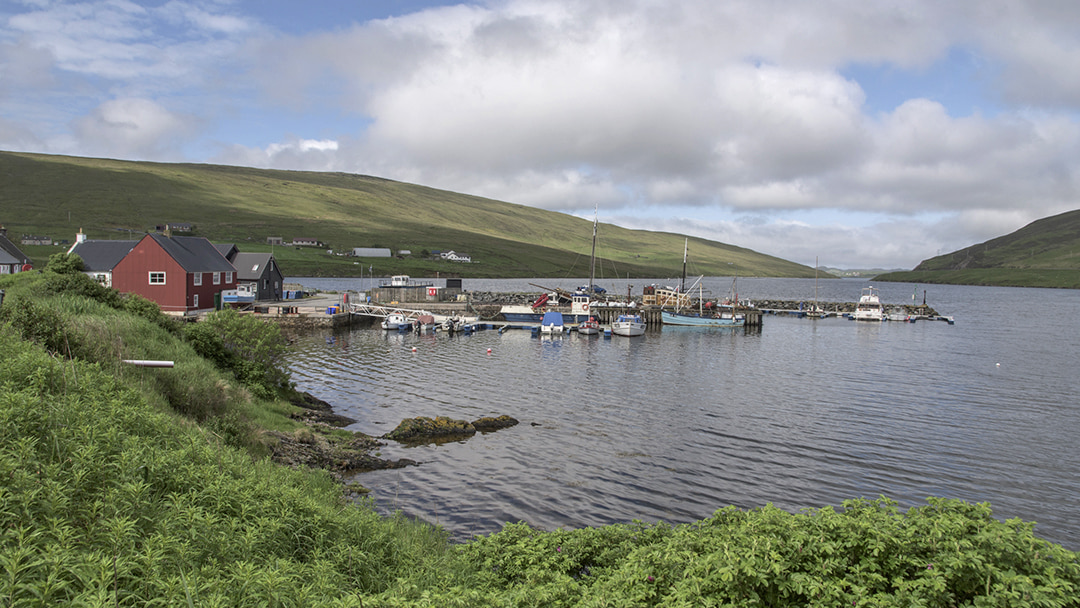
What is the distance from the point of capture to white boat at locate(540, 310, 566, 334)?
2913 inches

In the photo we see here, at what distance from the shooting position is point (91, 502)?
296 inches

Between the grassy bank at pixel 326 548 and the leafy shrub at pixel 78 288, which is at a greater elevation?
the leafy shrub at pixel 78 288

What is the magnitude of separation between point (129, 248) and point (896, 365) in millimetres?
79433

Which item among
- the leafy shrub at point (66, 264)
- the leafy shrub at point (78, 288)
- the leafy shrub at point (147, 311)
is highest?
the leafy shrub at point (66, 264)

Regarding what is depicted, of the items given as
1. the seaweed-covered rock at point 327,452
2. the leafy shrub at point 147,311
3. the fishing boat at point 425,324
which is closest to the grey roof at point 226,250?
the fishing boat at point 425,324

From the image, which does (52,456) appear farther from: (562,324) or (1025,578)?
(562,324)

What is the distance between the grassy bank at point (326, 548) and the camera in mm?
6344

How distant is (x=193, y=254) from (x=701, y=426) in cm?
5968

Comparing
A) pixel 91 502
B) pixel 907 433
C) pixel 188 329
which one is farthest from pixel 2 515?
pixel 907 433

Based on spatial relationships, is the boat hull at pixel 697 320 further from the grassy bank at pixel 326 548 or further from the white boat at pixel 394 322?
the grassy bank at pixel 326 548

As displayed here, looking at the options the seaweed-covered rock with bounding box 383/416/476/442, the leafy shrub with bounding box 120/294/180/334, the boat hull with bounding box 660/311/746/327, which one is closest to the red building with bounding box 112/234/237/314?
the leafy shrub with bounding box 120/294/180/334

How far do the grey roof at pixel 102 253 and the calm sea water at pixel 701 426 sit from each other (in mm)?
23010

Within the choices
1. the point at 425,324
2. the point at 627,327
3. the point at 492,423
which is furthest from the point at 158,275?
the point at 627,327

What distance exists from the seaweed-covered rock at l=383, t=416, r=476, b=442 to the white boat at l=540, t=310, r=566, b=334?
152 feet
